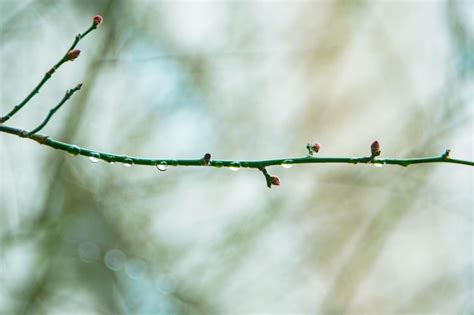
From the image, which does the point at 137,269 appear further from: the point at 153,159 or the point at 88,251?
the point at 153,159

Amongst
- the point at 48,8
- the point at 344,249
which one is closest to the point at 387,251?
the point at 344,249

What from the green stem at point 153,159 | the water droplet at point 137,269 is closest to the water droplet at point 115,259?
the water droplet at point 137,269

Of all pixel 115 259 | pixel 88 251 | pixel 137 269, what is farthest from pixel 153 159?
pixel 88 251

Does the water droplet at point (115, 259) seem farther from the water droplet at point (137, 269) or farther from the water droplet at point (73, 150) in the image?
the water droplet at point (73, 150)

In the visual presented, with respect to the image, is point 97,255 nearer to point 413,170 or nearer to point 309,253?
point 309,253

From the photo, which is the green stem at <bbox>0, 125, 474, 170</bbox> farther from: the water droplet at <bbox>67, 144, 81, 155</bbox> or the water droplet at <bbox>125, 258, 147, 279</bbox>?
the water droplet at <bbox>125, 258, 147, 279</bbox>

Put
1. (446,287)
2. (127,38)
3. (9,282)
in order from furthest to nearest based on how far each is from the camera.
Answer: (446,287) < (127,38) < (9,282)

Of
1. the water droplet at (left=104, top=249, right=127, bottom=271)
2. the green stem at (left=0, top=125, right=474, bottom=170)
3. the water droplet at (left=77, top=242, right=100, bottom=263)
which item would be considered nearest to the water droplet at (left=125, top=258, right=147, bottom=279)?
the water droplet at (left=104, top=249, right=127, bottom=271)
